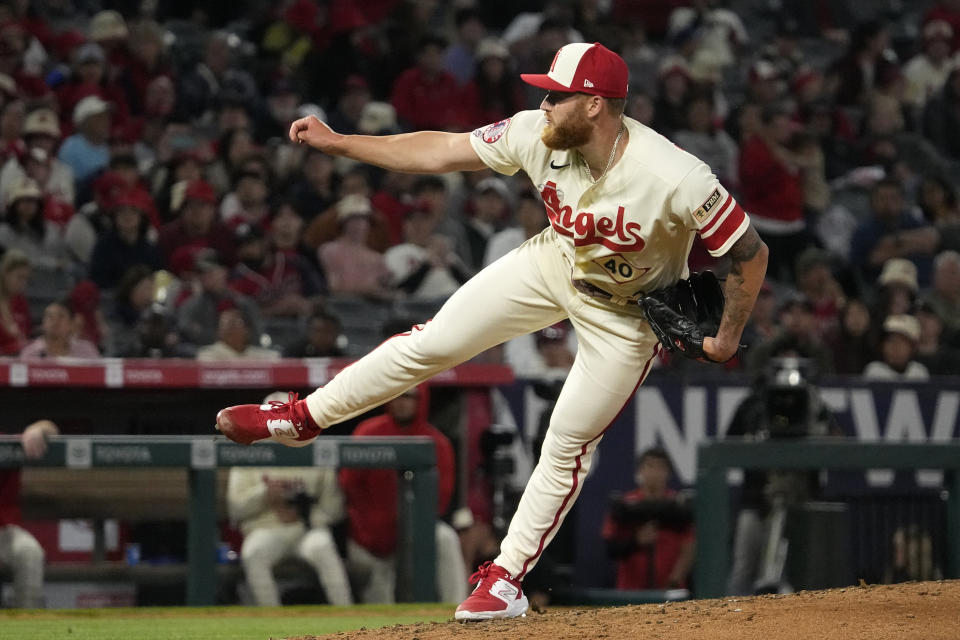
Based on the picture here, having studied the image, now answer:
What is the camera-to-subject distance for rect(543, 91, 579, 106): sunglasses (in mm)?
4656

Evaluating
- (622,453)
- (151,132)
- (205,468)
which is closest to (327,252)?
(151,132)

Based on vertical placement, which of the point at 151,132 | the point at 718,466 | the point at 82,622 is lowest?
the point at 82,622

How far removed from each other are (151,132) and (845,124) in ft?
20.3

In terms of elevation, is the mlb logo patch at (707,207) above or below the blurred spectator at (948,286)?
below

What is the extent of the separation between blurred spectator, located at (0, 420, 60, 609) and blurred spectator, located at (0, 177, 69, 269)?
9.49 feet

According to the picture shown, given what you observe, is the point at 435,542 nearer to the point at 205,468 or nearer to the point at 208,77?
the point at 205,468

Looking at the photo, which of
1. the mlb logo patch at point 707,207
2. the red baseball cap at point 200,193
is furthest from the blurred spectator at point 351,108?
the mlb logo patch at point 707,207

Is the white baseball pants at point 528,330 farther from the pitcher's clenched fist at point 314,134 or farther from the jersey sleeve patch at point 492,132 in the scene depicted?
the pitcher's clenched fist at point 314,134

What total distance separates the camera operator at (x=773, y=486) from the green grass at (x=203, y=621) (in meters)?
1.80

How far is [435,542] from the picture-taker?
6898 millimetres

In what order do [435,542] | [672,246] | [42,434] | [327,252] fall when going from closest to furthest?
1. [672,246]
2. [42,434]
3. [435,542]
4. [327,252]

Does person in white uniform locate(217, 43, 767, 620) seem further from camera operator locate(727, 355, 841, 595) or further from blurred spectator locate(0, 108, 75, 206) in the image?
blurred spectator locate(0, 108, 75, 206)

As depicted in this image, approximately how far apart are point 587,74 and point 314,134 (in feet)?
3.14

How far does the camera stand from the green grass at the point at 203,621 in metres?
5.46
